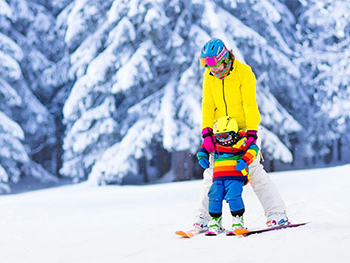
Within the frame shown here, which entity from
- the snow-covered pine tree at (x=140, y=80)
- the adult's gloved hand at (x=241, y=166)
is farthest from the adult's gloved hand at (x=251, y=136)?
the snow-covered pine tree at (x=140, y=80)

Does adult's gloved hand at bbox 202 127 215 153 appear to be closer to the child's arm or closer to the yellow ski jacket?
the yellow ski jacket

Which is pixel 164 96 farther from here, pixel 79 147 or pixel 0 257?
pixel 0 257

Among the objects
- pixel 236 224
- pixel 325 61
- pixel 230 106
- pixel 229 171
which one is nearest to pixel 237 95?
pixel 230 106

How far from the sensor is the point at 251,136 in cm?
480

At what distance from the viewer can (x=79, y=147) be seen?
44.4 ft

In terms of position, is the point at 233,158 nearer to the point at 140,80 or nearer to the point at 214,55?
the point at 214,55

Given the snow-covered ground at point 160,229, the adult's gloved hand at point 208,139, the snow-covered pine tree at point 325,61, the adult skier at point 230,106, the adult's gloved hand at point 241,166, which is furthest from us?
the snow-covered pine tree at point 325,61

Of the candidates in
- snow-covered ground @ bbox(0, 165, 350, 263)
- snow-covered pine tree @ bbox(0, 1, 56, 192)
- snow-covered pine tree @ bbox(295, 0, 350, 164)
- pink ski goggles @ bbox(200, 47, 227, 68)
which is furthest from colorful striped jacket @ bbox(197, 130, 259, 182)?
snow-covered pine tree @ bbox(295, 0, 350, 164)

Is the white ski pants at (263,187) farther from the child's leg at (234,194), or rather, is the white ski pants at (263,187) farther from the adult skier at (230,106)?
the child's leg at (234,194)

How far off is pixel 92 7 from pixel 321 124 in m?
10.5

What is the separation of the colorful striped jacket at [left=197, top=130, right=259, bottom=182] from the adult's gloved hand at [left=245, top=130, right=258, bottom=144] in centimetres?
4

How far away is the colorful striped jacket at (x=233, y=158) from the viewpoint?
188 inches

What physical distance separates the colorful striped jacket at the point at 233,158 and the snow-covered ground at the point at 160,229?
0.59 metres

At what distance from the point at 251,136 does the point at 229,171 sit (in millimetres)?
395
